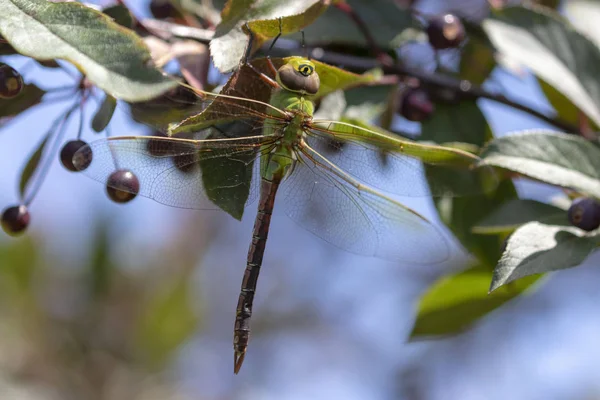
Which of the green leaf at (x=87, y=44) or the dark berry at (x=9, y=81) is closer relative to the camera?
the green leaf at (x=87, y=44)

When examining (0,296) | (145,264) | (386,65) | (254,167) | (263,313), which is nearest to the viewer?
(254,167)

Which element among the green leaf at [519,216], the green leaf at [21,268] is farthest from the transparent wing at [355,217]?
the green leaf at [21,268]

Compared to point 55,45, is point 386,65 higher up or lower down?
lower down

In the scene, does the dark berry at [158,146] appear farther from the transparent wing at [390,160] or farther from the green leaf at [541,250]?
the green leaf at [541,250]

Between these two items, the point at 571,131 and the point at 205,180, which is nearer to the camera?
the point at 205,180

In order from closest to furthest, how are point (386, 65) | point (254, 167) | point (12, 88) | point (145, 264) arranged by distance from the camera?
point (12, 88) → point (254, 167) → point (386, 65) → point (145, 264)

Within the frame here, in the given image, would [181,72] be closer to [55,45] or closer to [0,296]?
[55,45]

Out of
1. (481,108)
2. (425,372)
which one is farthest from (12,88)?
(425,372)
